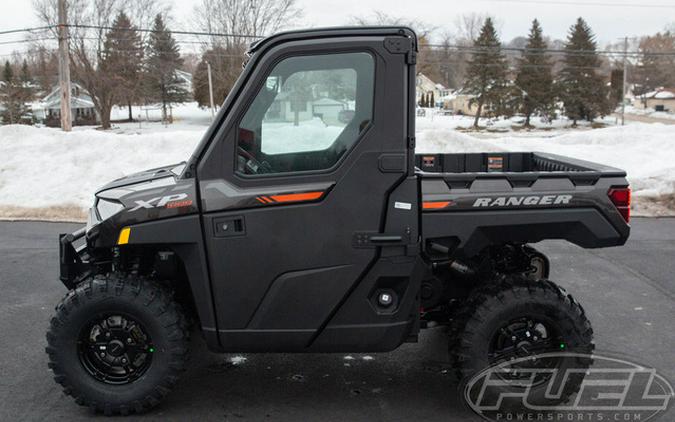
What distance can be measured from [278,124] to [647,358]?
3.40 metres

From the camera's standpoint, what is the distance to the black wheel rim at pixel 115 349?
157 inches

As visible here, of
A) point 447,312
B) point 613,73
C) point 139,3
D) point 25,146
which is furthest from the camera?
point 613,73

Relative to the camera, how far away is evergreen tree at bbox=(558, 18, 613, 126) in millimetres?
62531

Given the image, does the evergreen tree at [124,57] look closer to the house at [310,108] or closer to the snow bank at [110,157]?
the snow bank at [110,157]

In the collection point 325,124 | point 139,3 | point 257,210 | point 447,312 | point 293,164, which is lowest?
point 447,312

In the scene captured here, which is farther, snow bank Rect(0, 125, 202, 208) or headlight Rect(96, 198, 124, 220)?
snow bank Rect(0, 125, 202, 208)

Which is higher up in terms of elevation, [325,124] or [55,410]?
[325,124]

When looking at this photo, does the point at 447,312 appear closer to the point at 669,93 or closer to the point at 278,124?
the point at 278,124

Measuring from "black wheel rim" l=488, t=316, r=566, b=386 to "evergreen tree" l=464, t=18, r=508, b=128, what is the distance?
6226 centimetres

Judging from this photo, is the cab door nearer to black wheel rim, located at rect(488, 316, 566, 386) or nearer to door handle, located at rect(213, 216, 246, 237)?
door handle, located at rect(213, 216, 246, 237)

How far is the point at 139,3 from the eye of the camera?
198ft

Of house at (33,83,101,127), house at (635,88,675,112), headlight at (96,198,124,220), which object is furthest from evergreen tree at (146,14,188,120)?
house at (635,88,675,112)

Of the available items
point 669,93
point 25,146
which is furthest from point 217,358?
point 669,93

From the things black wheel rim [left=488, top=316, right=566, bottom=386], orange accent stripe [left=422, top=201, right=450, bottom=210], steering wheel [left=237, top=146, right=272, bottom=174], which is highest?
steering wheel [left=237, top=146, right=272, bottom=174]
